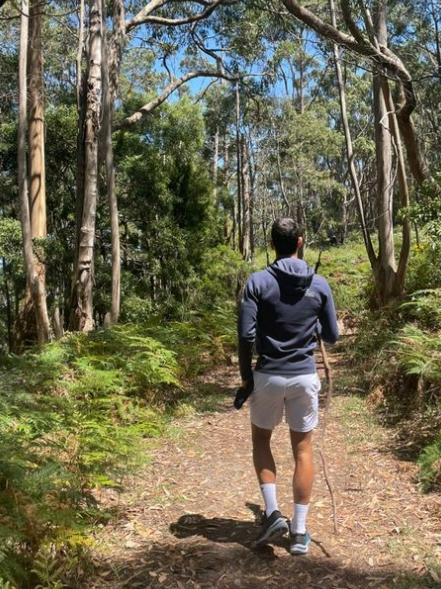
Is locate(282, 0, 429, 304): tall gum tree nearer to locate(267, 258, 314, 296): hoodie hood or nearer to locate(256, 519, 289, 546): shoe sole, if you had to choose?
locate(267, 258, 314, 296): hoodie hood

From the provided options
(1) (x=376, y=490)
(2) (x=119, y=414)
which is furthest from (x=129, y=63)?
(1) (x=376, y=490)

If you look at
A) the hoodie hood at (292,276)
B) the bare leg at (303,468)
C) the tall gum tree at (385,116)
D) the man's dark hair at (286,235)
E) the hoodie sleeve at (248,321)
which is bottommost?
the bare leg at (303,468)

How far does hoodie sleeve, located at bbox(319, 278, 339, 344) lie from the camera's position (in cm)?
338

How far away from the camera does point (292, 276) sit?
3254 mm

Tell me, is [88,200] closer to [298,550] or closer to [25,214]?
[25,214]

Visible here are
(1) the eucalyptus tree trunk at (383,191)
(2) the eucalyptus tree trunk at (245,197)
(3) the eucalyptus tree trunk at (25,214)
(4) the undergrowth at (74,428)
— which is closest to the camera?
(4) the undergrowth at (74,428)

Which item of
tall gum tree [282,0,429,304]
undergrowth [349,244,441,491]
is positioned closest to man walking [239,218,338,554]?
undergrowth [349,244,441,491]

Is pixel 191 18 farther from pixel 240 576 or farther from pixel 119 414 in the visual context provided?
pixel 240 576

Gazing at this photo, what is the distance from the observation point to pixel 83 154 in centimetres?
984

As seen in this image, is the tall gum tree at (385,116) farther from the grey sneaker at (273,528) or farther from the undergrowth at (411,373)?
the grey sneaker at (273,528)

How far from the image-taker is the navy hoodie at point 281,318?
10.7ft

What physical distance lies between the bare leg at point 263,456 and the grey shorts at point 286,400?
0.22 ft

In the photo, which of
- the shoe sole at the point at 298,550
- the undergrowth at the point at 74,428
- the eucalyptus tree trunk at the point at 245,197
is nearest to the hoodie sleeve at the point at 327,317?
the shoe sole at the point at 298,550

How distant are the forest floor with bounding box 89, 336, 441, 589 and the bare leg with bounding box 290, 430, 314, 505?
0.39 meters
